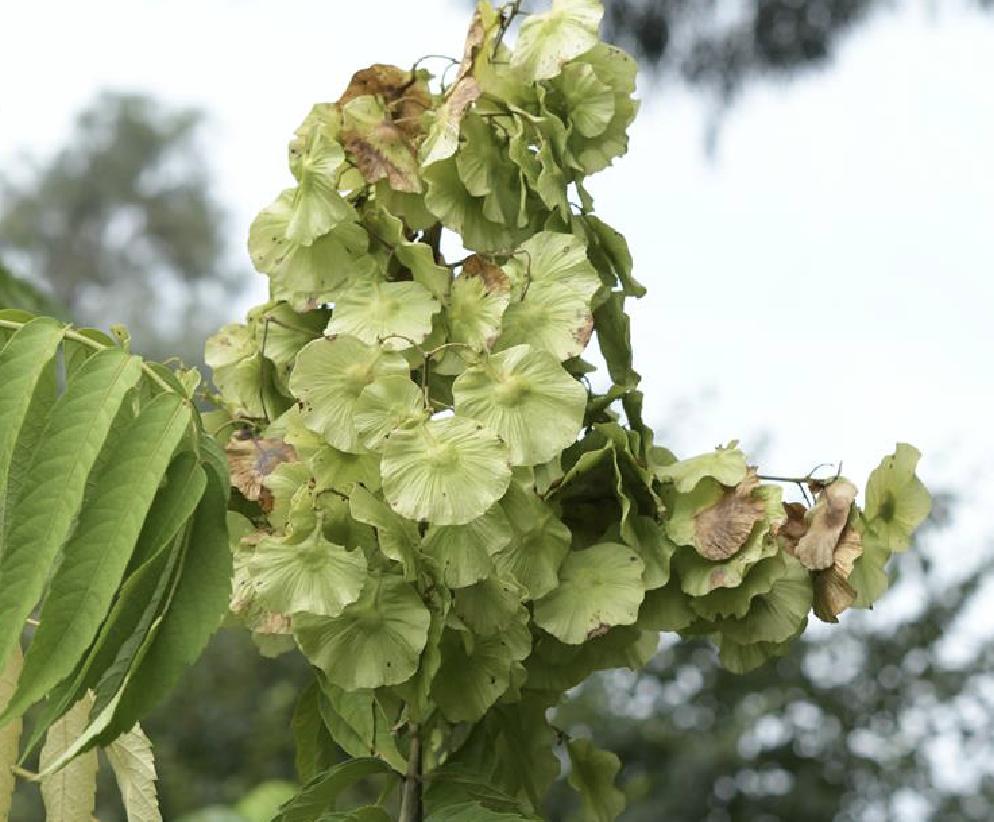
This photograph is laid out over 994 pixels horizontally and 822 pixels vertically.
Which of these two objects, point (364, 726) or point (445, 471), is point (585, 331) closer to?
point (445, 471)

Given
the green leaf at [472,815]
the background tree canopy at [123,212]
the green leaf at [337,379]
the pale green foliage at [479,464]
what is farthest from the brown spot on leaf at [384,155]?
the background tree canopy at [123,212]

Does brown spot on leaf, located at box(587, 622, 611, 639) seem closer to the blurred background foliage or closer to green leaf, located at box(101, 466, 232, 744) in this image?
green leaf, located at box(101, 466, 232, 744)

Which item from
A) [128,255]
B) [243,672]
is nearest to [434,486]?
[243,672]

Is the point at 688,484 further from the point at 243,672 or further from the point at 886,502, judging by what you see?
the point at 243,672

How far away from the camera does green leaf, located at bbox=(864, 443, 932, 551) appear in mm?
806

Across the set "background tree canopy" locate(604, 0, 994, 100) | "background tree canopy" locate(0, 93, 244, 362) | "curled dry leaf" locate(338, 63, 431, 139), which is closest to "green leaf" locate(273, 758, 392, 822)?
"curled dry leaf" locate(338, 63, 431, 139)

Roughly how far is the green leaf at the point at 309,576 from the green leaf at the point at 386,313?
101mm

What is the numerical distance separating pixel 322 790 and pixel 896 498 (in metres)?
0.34

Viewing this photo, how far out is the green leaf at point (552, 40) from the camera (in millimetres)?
789

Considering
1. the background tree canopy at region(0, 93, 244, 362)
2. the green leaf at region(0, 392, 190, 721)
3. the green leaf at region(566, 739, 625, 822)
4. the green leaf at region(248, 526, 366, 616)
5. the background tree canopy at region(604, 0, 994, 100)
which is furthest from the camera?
the background tree canopy at region(0, 93, 244, 362)

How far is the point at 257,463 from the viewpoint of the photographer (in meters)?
0.78

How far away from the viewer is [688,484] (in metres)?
0.76

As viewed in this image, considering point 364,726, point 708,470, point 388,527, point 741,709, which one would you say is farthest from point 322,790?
point 741,709

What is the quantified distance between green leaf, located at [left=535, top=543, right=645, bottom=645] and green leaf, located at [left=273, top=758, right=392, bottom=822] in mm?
120
